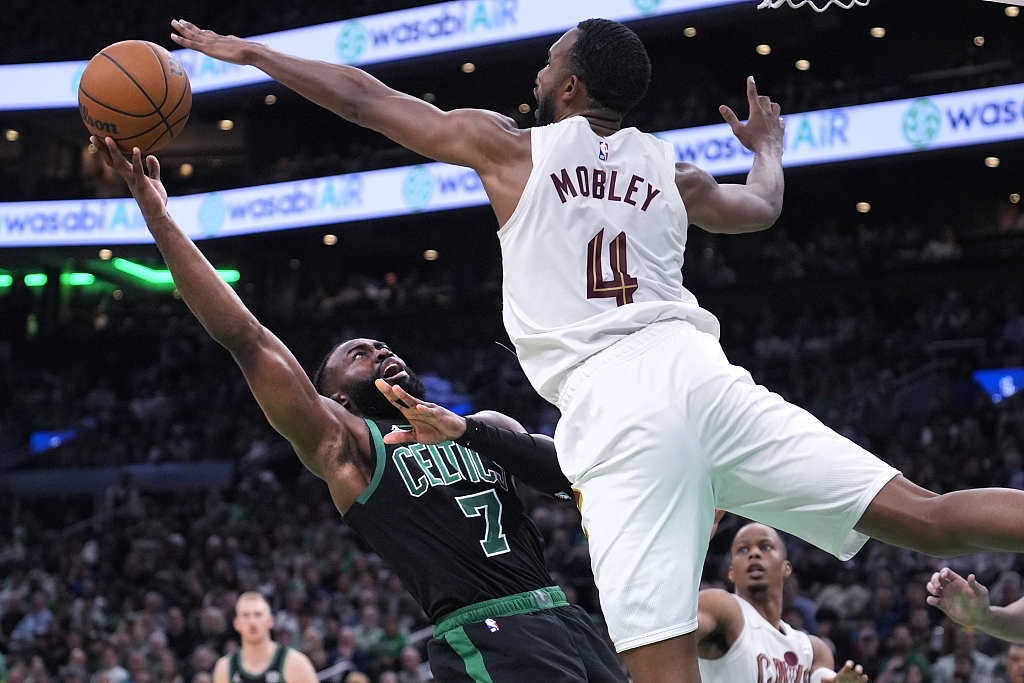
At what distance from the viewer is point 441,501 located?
3.80 m

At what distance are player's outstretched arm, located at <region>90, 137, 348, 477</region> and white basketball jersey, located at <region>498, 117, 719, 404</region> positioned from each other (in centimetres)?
99

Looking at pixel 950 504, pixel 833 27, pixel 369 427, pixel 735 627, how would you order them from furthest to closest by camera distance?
pixel 833 27, pixel 735 627, pixel 369 427, pixel 950 504

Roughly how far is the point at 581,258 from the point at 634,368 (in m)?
0.35

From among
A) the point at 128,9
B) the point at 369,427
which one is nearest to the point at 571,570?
the point at 369,427

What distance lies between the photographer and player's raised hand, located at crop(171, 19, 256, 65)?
3.36 m

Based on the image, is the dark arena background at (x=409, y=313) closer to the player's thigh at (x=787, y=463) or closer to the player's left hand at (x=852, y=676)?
the player's left hand at (x=852, y=676)

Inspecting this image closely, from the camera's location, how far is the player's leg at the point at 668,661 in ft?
8.71

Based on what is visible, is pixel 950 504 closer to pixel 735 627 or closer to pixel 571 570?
pixel 735 627

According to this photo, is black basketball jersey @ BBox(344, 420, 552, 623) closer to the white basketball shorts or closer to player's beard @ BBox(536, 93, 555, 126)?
the white basketball shorts

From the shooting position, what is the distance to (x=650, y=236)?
307cm

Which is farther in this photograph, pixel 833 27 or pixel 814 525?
pixel 833 27

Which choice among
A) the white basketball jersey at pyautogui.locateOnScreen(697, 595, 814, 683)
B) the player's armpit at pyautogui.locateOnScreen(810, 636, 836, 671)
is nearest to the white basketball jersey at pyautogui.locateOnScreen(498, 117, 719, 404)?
Answer: the white basketball jersey at pyautogui.locateOnScreen(697, 595, 814, 683)

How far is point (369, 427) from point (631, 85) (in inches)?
60.8

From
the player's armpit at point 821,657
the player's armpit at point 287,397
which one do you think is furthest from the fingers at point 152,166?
the player's armpit at point 821,657
